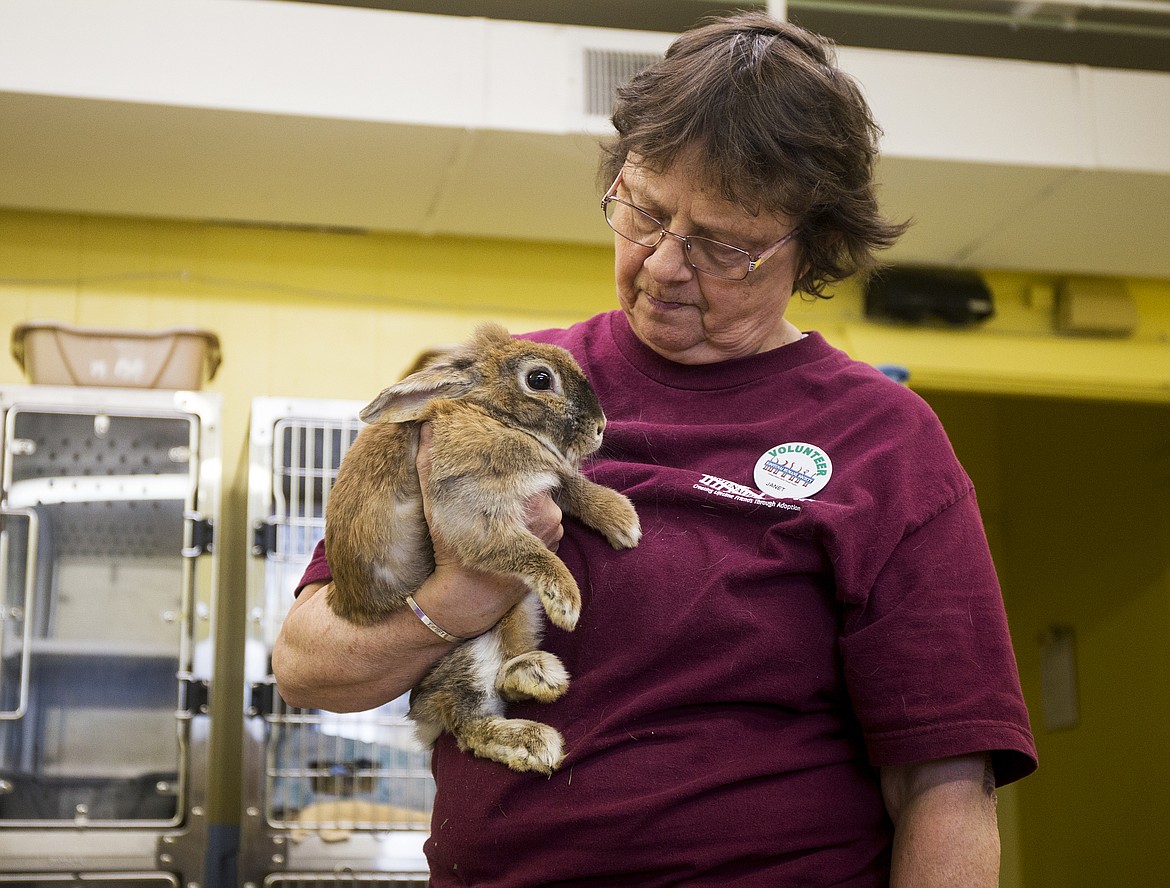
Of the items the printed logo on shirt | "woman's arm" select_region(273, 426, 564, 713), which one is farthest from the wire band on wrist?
the printed logo on shirt

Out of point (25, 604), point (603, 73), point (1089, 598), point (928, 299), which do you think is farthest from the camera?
point (1089, 598)

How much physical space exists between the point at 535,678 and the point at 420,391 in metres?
0.36

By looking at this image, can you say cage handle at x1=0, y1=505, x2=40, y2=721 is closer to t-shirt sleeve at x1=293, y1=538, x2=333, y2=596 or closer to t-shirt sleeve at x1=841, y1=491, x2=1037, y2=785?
t-shirt sleeve at x1=293, y1=538, x2=333, y2=596

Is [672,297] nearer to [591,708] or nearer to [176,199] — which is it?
[591,708]

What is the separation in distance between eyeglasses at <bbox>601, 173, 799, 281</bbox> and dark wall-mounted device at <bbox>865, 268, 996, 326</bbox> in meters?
3.15

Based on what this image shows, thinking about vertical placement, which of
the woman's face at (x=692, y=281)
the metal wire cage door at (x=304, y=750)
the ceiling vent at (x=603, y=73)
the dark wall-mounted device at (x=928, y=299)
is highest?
the ceiling vent at (x=603, y=73)

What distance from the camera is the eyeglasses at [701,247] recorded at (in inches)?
58.2

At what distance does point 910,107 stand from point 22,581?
9.43 feet

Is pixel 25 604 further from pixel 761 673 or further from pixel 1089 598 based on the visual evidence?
pixel 1089 598

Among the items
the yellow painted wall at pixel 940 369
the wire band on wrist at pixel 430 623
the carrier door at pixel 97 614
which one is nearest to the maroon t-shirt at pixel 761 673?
the wire band on wrist at pixel 430 623

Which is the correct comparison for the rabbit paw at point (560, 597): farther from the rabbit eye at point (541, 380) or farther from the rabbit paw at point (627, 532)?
the rabbit eye at point (541, 380)

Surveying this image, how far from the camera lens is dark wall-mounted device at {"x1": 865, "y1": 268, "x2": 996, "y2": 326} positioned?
15.0 ft

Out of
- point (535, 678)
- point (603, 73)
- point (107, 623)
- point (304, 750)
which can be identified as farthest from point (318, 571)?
point (603, 73)

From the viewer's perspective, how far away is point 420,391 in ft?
4.71
